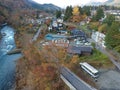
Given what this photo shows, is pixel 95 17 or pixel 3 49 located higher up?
pixel 95 17

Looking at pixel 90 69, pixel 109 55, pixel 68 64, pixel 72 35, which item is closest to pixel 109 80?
pixel 90 69

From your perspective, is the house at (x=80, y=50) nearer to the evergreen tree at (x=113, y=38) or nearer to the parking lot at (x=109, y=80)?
the evergreen tree at (x=113, y=38)

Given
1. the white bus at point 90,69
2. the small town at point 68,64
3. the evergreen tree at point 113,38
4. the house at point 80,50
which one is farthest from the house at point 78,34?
the white bus at point 90,69

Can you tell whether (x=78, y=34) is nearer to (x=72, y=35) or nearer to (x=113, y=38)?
(x=72, y=35)

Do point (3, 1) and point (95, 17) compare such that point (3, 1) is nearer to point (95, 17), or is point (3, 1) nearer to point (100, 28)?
point (95, 17)

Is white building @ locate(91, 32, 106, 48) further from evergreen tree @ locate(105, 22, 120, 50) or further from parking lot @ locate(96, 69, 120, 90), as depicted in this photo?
parking lot @ locate(96, 69, 120, 90)

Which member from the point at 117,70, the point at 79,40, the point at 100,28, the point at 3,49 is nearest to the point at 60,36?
the point at 79,40
